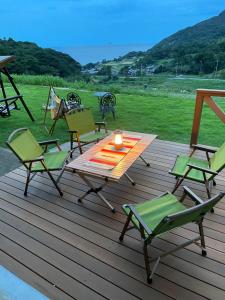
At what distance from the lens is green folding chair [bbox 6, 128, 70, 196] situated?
3590 mm

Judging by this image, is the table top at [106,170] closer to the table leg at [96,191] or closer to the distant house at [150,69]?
the table leg at [96,191]

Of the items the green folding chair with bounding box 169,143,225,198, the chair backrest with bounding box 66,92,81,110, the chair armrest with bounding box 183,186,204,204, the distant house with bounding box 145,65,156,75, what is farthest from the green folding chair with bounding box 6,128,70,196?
the distant house with bounding box 145,65,156,75

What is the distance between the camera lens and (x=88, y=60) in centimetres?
2644

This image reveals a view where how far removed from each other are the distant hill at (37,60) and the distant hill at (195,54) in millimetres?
6700

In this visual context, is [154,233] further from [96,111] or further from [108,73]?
[108,73]

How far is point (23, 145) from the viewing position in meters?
3.87

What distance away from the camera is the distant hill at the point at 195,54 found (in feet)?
54.2

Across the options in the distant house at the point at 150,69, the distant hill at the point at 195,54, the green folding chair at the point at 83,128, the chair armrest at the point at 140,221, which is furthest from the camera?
the distant house at the point at 150,69

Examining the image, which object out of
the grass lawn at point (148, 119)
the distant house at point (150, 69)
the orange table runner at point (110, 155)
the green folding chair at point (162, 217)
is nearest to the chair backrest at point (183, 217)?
the green folding chair at point (162, 217)

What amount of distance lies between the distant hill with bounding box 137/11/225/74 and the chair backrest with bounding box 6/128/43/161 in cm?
1453

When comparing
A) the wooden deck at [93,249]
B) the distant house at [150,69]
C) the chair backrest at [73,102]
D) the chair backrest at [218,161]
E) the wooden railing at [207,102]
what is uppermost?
the wooden railing at [207,102]

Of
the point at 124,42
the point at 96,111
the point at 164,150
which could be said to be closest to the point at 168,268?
the point at 164,150

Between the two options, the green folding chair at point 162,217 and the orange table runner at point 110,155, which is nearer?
the green folding chair at point 162,217

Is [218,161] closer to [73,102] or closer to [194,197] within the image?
[194,197]
